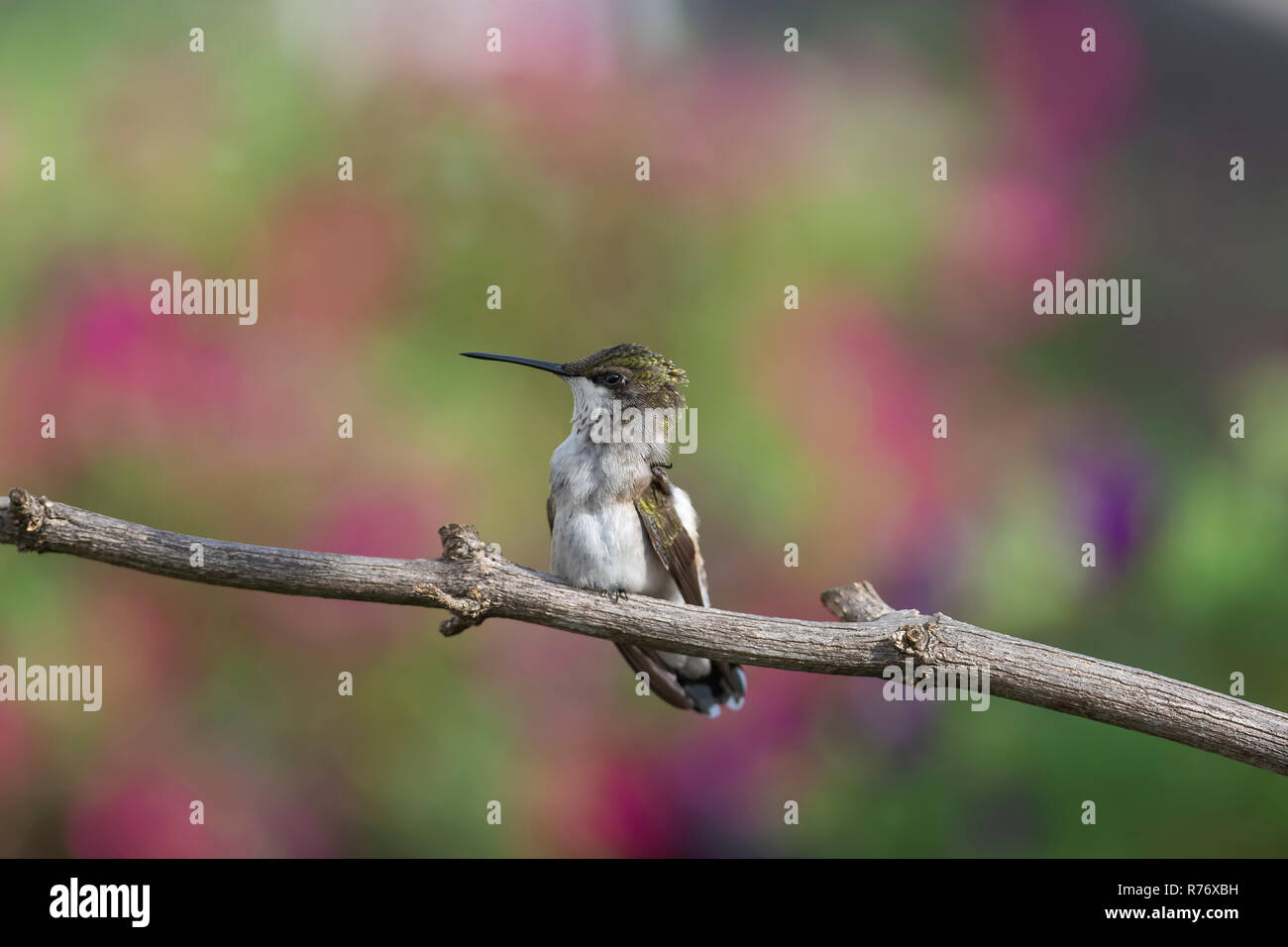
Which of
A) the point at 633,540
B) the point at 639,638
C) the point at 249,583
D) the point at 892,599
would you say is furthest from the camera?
the point at 892,599

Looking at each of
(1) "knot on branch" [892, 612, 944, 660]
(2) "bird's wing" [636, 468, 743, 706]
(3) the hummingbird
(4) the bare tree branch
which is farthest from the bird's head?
(1) "knot on branch" [892, 612, 944, 660]

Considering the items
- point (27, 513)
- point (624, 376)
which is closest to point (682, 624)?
point (624, 376)

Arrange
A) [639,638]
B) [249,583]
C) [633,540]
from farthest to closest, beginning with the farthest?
[633,540] → [639,638] → [249,583]

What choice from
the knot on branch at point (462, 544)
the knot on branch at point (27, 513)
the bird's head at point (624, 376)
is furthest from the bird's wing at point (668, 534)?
the knot on branch at point (27, 513)

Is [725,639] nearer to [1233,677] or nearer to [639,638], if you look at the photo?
[639,638]

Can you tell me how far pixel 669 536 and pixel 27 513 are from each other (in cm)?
Answer: 115

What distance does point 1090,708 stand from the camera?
1.89 meters

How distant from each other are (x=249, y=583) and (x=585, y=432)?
759 mm

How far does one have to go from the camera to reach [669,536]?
235 cm

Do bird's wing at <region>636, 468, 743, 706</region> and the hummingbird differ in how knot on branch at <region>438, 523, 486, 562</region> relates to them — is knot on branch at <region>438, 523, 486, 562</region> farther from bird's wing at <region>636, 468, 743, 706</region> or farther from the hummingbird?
bird's wing at <region>636, 468, 743, 706</region>

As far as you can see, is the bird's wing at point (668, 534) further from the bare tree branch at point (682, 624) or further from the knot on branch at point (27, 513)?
the knot on branch at point (27, 513)

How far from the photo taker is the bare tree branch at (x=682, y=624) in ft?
6.04

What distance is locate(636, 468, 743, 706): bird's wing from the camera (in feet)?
7.63

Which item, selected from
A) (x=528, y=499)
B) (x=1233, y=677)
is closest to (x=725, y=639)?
(x=528, y=499)
